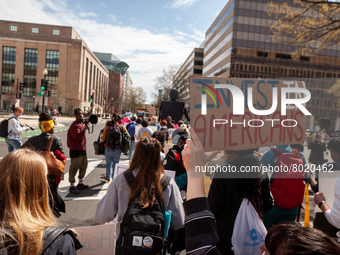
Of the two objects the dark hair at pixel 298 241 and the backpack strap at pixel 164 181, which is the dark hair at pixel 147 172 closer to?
the backpack strap at pixel 164 181

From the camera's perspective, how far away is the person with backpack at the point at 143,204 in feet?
6.29

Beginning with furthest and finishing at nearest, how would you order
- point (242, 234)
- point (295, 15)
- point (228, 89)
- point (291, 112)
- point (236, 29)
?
point (236, 29) → point (295, 15) → point (242, 234) → point (291, 112) → point (228, 89)

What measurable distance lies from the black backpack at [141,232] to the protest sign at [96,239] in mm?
96

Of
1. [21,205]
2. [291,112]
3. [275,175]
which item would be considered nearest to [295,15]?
[275,175]

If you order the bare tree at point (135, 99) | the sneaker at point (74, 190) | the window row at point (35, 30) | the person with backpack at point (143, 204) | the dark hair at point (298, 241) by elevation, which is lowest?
the sneaker at point (74, 190)

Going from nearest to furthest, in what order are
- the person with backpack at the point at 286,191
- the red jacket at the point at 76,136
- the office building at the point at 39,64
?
the person with backpack at the point at 286,191 → the red jacket at the point at 76,136 → the office building at the point at 39,64

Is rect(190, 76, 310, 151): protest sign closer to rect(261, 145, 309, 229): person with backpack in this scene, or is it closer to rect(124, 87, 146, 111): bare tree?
rect(261, 145, 309, 229): person with backpack

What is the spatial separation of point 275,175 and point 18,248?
2816 mm

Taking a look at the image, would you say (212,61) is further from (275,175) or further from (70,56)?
(275,175)

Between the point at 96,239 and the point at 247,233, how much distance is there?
126 centimetres

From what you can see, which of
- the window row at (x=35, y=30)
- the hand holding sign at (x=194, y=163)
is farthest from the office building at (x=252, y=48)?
the window row at (x=35, y=30)

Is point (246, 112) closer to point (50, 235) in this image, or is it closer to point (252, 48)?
point (50, 235)

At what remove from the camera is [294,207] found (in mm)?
3010

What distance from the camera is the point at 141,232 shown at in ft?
6.28
